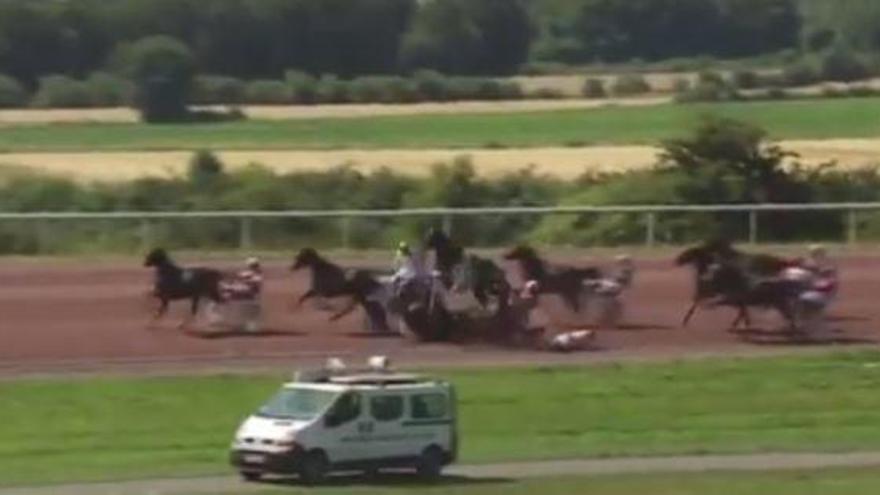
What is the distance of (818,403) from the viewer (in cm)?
3725

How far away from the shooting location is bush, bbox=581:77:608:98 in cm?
Result: 12038

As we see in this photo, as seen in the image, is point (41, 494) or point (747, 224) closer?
point (41, 494)

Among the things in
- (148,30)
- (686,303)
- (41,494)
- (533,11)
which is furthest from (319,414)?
(533,11)

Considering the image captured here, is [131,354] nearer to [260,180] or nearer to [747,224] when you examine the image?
[747,224]

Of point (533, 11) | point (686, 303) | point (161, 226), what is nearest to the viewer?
point (686, 303)

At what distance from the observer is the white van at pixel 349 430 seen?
30.9m

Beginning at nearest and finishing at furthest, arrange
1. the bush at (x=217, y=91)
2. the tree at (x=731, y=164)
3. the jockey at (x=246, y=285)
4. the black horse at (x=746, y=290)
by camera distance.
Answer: the jockey at (x=246, y=285) < the black horse at (x=746, y=290) < the tree at (x=731, y=164) < the bush at (x=217, y=91)

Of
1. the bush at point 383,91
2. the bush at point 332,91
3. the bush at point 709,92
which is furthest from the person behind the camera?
the bush at point 383,91

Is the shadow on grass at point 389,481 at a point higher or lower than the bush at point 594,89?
lower

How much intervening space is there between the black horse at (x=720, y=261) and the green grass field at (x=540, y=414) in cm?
205

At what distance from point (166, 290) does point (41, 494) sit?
958 centimetres

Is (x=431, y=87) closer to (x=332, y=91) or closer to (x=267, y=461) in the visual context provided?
(x=332, y=91)

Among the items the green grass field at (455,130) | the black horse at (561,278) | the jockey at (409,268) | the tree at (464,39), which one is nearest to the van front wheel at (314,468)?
the jockey at (409,268)

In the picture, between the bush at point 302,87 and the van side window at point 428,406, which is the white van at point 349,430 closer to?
the van side window at point 428,406
